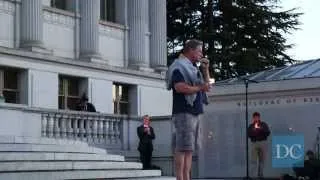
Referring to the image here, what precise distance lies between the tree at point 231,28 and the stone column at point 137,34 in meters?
15.4

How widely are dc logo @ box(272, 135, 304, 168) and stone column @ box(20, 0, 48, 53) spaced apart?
33.2ft

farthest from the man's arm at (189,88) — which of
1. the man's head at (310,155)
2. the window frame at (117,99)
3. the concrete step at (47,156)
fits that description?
the window frame at (117,99)

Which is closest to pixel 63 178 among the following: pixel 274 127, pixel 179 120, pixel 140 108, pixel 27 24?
pixel 179 120

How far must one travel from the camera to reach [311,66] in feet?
95.8

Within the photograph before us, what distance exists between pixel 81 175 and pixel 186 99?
6.03 metres

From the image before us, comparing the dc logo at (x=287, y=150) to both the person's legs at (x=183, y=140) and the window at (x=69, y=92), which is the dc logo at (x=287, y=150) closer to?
the window at (x=69, y=92)

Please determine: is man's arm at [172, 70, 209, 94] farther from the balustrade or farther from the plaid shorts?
the balustrade

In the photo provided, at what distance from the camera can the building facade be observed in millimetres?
29328

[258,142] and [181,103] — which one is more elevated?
[181,103]

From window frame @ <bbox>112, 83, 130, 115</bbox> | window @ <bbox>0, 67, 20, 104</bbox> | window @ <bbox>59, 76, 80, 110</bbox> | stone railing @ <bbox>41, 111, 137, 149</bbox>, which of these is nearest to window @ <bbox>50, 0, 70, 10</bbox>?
window @ <bbox>59, 76, 80, 110</bbox>

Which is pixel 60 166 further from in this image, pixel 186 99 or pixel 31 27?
pixel 31 27

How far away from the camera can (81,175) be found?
14.9 m

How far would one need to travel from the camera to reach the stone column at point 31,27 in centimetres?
2956

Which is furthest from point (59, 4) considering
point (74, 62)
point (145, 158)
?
point (145, 158)
